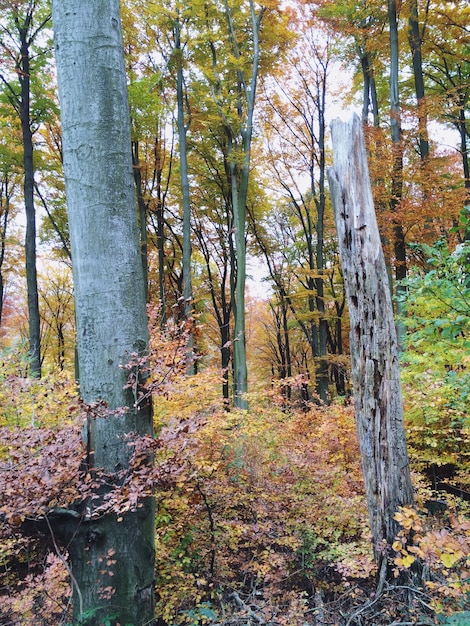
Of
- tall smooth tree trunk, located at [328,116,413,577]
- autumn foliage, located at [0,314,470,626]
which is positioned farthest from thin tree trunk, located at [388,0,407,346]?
tall smooth tree trunk, located at [328,116,413,577]

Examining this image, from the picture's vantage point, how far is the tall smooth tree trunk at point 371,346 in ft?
8.35

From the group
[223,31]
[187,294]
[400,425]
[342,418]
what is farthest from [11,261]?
[400,425]

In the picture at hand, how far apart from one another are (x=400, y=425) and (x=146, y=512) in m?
1.81

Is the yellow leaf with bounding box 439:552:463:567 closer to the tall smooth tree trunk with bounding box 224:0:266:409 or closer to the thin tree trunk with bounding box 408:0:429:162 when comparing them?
the tall smooth tree trunk with bounding box 224:0:266:409

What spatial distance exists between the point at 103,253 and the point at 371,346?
75.3 inches

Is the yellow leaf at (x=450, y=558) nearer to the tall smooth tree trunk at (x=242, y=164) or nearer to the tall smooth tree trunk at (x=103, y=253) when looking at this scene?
the tall smooth tree trunk at (x=103, y=253)

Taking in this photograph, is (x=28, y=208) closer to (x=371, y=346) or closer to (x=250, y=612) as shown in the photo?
(x=371, y=346)

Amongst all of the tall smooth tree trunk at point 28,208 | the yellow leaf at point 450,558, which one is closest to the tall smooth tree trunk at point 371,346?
the yellow leaf at point 450,558

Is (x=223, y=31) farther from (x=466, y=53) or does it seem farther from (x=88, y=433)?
(x=88, y=433)

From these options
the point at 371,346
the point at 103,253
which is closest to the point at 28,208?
the point at 103,253

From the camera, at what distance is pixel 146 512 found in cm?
193

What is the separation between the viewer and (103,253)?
1.91m

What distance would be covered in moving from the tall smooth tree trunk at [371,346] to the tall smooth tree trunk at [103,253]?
1.57 meters

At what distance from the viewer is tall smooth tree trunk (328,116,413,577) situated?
254 centimetres
